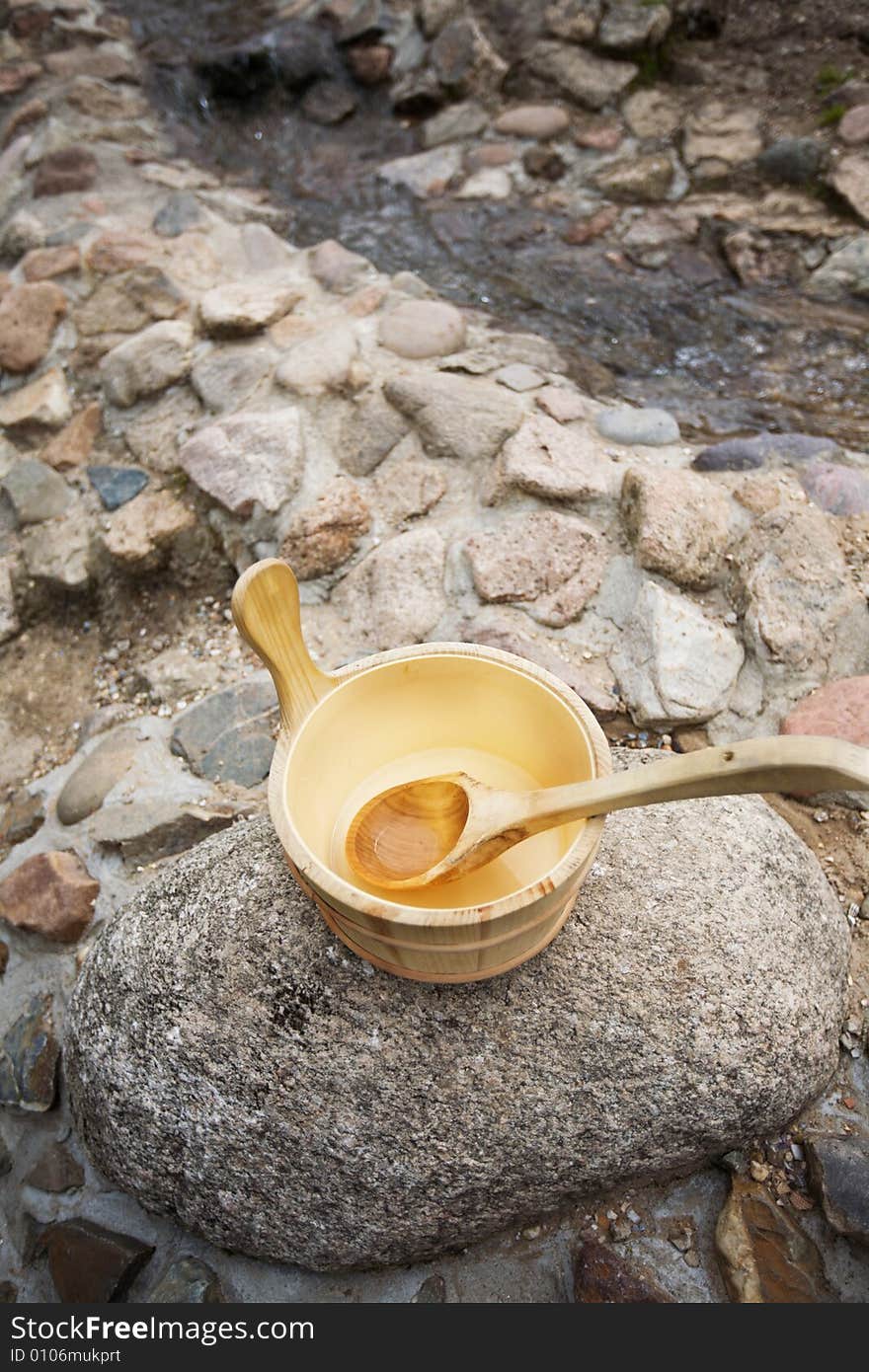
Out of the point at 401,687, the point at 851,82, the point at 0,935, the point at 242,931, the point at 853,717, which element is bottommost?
the point at 0,935

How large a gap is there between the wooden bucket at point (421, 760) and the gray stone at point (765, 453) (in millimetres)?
1154

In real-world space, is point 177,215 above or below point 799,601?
above

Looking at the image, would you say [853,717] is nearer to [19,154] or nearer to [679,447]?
[679,447]

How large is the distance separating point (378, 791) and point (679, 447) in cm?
138

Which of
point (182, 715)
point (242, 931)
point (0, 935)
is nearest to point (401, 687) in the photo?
point (242, 931)

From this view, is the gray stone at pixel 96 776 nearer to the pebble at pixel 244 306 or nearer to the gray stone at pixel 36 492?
the gray stone at pixel 36 492

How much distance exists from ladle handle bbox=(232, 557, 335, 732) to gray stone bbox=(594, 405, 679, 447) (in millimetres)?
1285

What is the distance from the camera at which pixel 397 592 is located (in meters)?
2.12

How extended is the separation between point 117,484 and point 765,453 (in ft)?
5.63

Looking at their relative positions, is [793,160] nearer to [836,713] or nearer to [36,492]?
[836,713]

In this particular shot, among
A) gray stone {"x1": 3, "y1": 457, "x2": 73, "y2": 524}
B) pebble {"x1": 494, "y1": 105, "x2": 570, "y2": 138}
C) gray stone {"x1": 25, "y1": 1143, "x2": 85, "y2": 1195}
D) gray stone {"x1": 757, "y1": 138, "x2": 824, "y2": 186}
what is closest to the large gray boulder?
gray stone {"x1": 25, "y1": 1143, "x2": 85, "y2": 1195}

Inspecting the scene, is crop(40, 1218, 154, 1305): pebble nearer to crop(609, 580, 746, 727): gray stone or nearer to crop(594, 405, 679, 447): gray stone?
crop(609, 580, 746, 727): gray stone

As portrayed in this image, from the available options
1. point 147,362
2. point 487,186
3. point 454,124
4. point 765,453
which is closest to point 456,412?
point 765,453

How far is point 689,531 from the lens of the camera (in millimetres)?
2029
